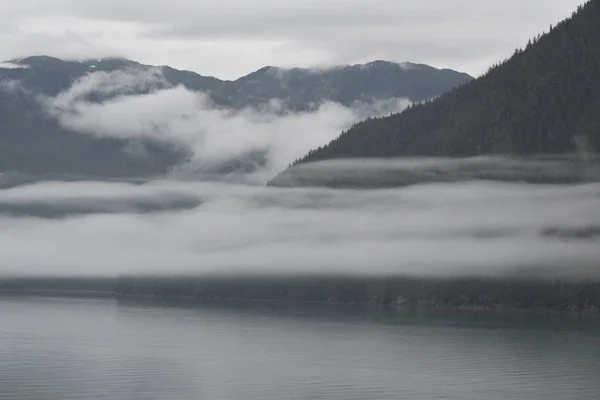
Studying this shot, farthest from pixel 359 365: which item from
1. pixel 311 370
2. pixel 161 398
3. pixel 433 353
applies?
pixel 161 398

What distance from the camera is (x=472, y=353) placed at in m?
173

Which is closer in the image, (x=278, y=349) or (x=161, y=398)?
(x=161, y=398)

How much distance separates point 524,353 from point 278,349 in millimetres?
29987

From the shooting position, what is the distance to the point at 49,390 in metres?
131

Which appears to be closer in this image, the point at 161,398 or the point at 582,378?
the point at 161,398

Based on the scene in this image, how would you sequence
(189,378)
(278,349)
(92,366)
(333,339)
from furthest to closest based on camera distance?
(333,339) → (278,349) → (92,366) → (189,378)

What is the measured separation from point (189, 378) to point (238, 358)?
2332cm

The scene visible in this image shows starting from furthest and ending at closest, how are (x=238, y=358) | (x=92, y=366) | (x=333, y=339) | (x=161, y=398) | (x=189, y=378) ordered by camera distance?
1. (x=333, y=339)
2. (x=238, y=358)
3. (x=92, y=366)
4. (x=189, y=378)
5. (x=161, y=398)

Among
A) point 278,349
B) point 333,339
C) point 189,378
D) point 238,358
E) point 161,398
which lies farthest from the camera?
point 333,339

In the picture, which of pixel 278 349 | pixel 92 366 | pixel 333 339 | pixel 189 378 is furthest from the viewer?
pixel 333 339

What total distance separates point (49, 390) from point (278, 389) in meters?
20.4

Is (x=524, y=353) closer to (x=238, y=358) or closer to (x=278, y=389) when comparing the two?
(x=238, y=358)

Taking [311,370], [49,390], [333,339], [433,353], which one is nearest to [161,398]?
[49,390]

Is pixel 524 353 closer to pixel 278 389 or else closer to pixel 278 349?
pixel 278 349
